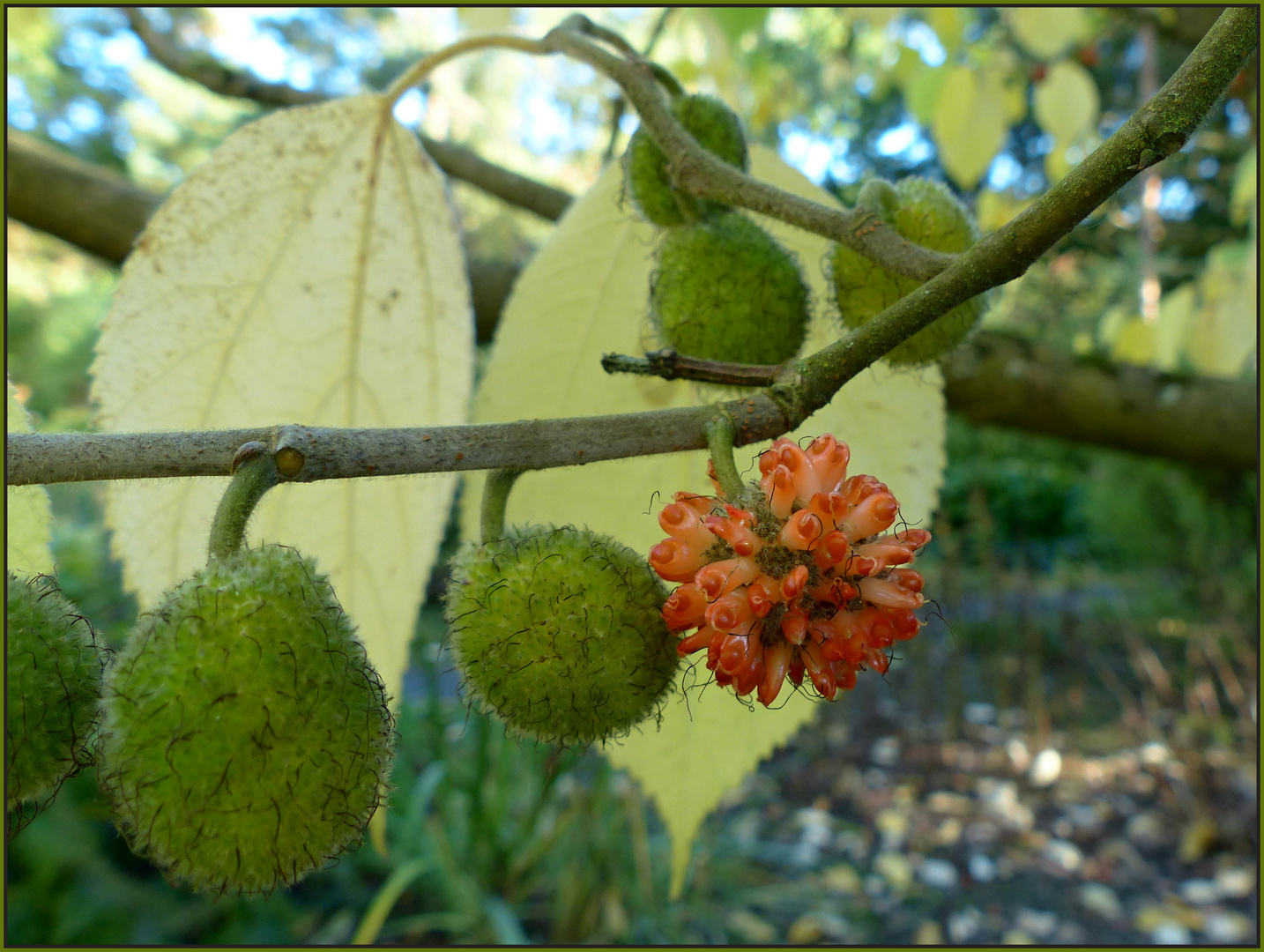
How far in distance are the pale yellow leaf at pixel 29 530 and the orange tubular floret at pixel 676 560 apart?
520mm

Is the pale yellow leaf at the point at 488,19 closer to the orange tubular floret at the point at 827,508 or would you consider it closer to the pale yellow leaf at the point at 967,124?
the pale yellow leaf at the point at 967,124

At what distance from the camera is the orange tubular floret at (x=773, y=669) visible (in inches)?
27.0

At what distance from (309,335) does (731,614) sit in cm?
76

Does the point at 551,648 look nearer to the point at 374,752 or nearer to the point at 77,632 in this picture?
the point at 374,752

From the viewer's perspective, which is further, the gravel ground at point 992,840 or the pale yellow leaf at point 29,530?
the gravel ground at point 992,840

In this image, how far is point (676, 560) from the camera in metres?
0.70

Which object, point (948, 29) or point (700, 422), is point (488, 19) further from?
point (700, 422)

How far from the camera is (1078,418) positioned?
8.06ft

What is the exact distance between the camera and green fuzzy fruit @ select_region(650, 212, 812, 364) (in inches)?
37.1

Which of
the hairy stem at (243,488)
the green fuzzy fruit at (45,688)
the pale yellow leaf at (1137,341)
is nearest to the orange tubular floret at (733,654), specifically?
the hairy stem at (243,488)

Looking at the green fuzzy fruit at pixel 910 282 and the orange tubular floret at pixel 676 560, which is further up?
the green fuzzy fruit at pixel 910 282

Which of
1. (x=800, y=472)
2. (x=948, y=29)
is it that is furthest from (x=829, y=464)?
(x=948, y=29)

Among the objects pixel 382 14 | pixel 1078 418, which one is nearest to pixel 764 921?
pixel 1078 418

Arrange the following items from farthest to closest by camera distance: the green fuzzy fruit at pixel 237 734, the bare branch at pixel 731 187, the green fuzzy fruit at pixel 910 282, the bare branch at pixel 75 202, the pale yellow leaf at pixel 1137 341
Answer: the pale yellow leaf at pixel 1137 341 < the bare branch at pixel 75 202 < the green fuzzy fruit at pixel 910 282 < the bare branch at pixel 731 187 < the green fuzzy fruit at pixel 237 734
